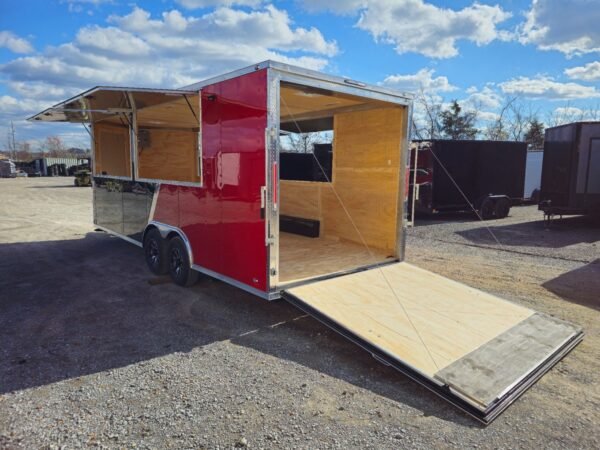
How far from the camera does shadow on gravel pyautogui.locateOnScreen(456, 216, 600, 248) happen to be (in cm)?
944

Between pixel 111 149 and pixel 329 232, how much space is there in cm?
480

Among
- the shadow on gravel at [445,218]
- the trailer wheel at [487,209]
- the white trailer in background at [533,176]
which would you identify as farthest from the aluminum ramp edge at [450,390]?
the white trailer in background at [533,176]

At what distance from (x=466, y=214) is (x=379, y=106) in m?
9.48

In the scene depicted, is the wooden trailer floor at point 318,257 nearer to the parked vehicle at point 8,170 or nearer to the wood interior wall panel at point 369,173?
the wood interior wall panel at point 369,173

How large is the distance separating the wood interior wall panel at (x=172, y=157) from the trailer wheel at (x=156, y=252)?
3455 millimetres

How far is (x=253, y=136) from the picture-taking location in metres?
4.09

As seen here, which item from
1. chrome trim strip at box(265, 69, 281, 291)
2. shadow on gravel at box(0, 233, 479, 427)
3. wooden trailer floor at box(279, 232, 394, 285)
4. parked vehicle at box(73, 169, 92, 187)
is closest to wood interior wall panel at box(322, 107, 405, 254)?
wooden trailer floor at box(279, 232, 394, 285)

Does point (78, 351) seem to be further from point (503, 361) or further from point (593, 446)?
point (593, 446)

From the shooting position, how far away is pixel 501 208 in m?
13.7

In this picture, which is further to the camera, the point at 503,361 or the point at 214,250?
the point at 214,250

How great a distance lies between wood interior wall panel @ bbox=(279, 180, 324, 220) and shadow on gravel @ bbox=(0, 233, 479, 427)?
99.8 inches

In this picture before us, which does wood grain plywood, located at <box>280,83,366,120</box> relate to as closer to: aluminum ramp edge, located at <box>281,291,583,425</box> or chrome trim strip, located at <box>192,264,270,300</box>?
chrome trim strip, located at <box>192,264,270,300</box>

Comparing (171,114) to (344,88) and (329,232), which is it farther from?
(344,88)

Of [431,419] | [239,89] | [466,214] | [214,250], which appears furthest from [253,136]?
[466,214]
